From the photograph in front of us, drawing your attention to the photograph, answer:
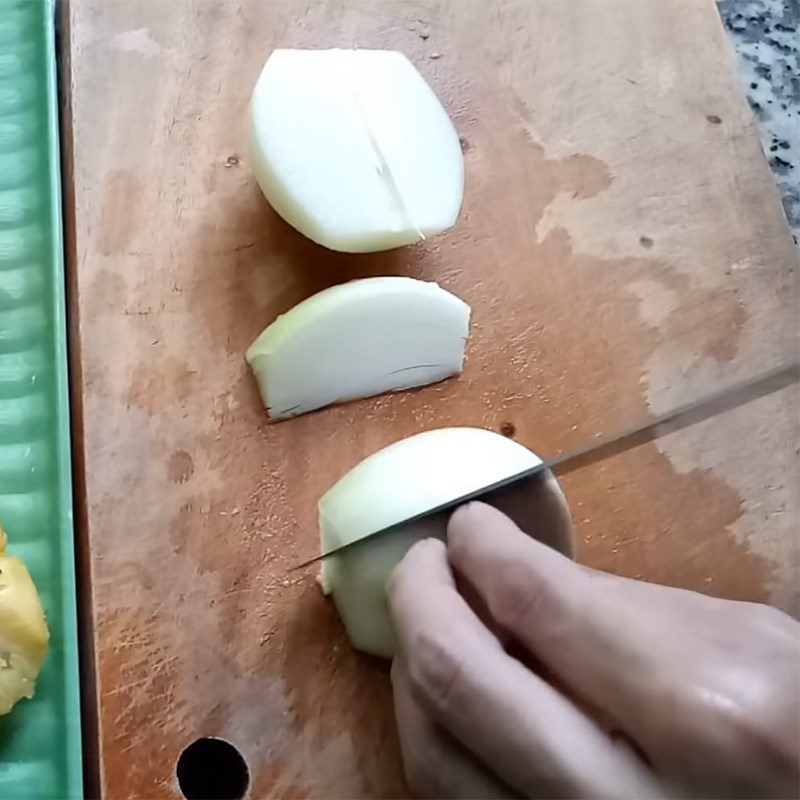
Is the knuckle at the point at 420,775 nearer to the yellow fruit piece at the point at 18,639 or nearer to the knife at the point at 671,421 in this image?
the knife at the point at 671,421

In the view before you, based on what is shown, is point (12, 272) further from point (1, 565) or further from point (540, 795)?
point (540, 795)

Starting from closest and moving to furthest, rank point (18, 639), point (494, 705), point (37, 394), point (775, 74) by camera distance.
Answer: point (494, 705)
point (18, 639)
point (37, 394)
point (775, 74)

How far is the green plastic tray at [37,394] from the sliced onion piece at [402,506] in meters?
0.21

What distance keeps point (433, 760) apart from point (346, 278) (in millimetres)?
445

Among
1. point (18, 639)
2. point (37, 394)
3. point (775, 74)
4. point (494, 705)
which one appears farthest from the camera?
point (775, 74)

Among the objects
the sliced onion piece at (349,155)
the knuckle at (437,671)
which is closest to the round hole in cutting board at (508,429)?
the sliced onion piece at (349,155)

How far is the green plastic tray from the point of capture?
791mm

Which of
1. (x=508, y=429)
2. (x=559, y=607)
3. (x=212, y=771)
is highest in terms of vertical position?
(x=559, y=607)

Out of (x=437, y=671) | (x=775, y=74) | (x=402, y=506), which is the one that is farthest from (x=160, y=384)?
(x=775, y=74)

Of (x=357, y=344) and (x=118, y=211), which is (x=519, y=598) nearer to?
(x=357, y=344)

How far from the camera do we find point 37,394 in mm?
899

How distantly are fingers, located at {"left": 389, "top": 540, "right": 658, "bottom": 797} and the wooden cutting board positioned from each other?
156 mm

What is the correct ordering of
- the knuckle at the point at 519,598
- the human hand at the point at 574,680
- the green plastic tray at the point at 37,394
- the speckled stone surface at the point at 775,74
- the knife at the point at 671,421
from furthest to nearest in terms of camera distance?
1. the speckled stone surface at the point at 775,74
2. the knife at the point at 671,421
3. the green plastic tray at the point at 37,394
4. the knuckle at the point at 519,598
5. the human hand at the point at 574,680

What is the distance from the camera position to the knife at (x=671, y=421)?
0.90 meters
